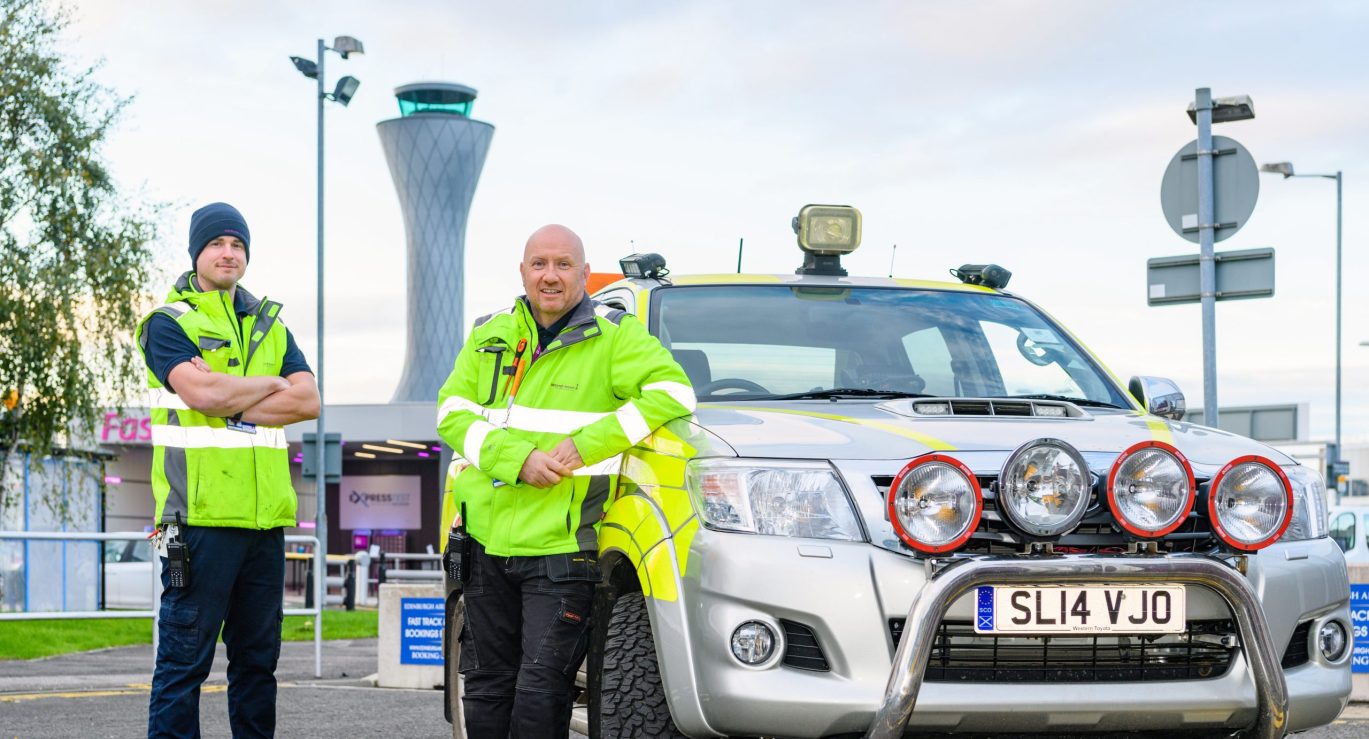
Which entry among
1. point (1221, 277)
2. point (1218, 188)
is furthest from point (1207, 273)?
point (1218, 188)

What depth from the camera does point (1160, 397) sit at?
534cm

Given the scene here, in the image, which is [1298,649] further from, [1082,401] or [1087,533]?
[1082,401]

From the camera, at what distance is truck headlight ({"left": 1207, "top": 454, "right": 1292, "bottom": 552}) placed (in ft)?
13.8

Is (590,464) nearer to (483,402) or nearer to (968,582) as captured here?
(483,402)

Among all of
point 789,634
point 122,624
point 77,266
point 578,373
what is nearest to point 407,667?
point 578,373

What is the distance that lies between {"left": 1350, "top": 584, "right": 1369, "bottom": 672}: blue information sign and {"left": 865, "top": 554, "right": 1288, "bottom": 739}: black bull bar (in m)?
5.79

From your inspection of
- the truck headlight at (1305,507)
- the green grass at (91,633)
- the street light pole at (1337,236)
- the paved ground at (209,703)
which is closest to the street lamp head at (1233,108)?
the paved ground at (209,703)

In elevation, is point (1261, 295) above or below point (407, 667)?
above

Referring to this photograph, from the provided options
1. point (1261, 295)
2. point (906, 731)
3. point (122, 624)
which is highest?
point (1261, 295)

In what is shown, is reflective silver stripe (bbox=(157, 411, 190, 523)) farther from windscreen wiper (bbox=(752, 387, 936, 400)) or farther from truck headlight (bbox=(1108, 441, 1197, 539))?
truck headlight (bbox=(1108, 441, 1197, 539))

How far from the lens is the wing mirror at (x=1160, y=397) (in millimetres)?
5312

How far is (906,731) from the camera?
3982mm

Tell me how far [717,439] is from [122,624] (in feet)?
64.7

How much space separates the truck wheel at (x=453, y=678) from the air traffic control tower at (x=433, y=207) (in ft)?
296
